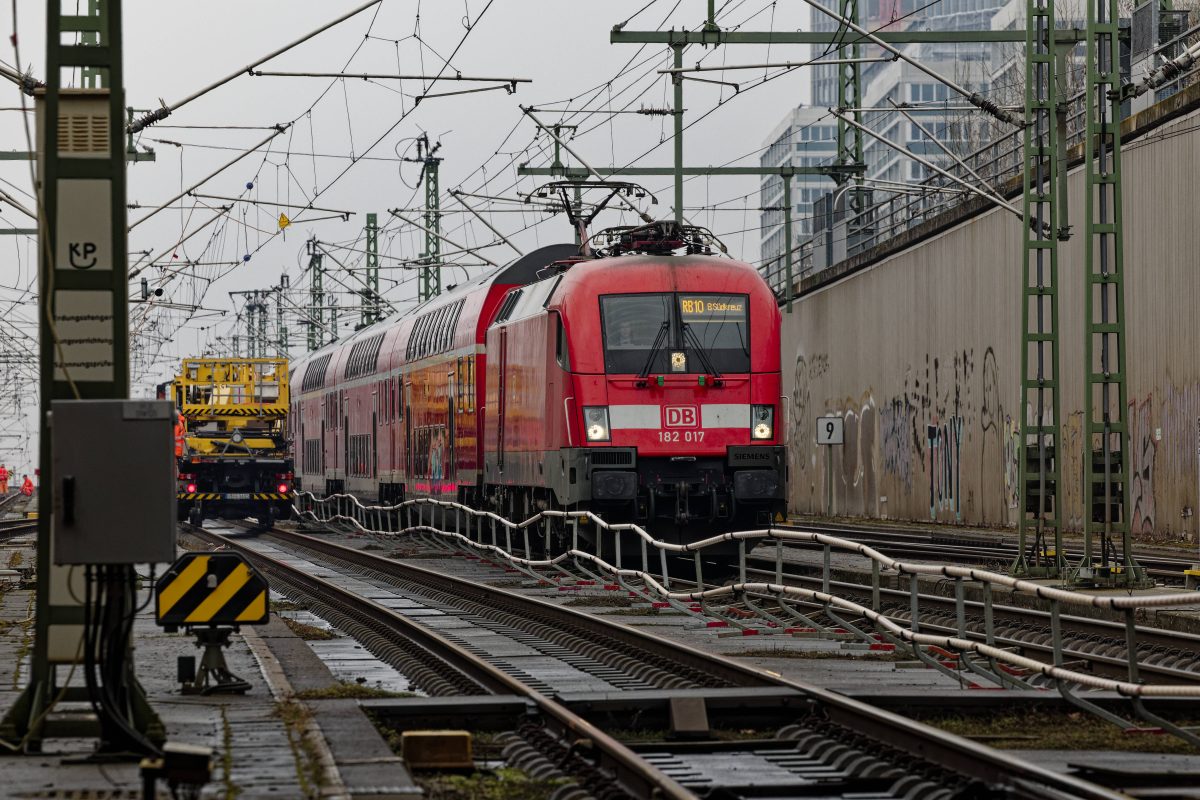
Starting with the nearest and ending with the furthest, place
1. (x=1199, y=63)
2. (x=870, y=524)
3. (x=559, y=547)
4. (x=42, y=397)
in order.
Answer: (x=42, y=397) < (x=559, y=547) < (x=1199, y=63) < (x=870, y=524)

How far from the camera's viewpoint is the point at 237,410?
1745 inches

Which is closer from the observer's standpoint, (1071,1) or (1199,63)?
(1199,63)

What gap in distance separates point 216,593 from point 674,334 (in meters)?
12.3

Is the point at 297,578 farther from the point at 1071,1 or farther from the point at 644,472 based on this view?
the point at 1071,1

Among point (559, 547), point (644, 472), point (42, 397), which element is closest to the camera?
point (42, 397)

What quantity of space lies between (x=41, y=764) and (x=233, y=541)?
3078 centimetres

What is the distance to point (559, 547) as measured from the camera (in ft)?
84.2

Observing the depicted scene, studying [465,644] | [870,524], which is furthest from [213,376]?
[465,644]

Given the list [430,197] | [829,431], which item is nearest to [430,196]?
[430,197]

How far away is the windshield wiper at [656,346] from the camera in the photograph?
A: 2278 cm

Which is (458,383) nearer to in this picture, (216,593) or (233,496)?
(233,496)

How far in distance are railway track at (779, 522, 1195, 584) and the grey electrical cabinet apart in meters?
14.6

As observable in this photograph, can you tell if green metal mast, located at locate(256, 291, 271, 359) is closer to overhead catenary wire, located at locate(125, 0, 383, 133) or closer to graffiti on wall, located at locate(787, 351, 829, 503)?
graffiti on wall, located at locate(787, 351, 829, 503)

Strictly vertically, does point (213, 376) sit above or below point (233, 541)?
above
